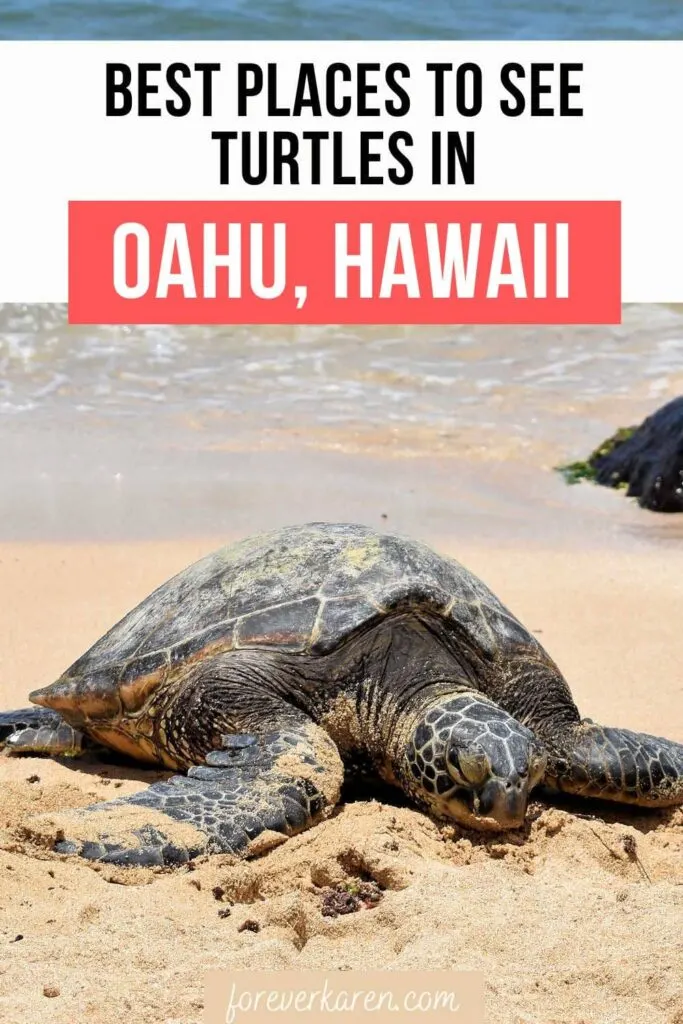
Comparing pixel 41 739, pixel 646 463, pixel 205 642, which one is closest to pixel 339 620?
pixel 205 642

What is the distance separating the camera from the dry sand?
268 centimetres

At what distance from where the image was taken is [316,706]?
4.20 m

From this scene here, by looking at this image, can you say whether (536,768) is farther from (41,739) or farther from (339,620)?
(41,739)

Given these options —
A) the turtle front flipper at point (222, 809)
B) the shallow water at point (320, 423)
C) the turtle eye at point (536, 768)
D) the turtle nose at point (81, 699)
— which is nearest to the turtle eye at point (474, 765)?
the turtle eye at point (536, 768)

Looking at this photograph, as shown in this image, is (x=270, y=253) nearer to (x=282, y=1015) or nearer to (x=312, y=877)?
(x=312, y=877)

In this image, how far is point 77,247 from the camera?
29.3ft

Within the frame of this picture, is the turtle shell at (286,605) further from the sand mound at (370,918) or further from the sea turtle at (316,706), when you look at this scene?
the sand mound at (370,918)

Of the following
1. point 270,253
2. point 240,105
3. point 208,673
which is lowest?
point 208,673

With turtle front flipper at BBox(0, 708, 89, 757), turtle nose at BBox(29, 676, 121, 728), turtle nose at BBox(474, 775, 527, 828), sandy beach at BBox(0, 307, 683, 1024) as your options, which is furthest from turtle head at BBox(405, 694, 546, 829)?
turtle front flipper at BBox(0, 708, 89, 757)

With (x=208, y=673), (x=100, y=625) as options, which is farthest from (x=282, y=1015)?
(x=100, y=625)

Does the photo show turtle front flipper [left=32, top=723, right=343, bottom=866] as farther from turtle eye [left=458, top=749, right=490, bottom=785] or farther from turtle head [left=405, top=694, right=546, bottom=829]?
turtle eye [left=458, top=749, right=490, bottom=785]

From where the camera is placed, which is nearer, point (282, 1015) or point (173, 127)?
point (282, 1015)

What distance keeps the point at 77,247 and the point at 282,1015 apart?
7291mm

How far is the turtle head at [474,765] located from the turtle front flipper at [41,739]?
160 centimetres
